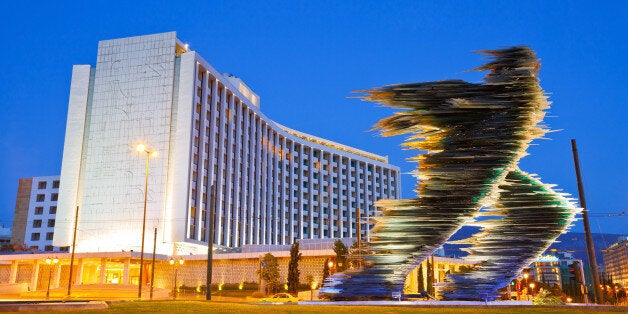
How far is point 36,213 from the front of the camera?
333 ft

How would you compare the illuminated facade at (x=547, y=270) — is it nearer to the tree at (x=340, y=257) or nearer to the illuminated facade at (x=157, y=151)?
the illuminated facade at (x=157, y=151)

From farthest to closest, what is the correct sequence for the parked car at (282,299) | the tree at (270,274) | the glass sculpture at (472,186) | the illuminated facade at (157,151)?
1. the illuminated facade at (157,151)
2. the tree at (270,274)
3. the parked car at (282,299)
4. the glass sculpture at (472,186)

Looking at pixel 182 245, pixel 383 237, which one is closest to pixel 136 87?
pixel 182 245

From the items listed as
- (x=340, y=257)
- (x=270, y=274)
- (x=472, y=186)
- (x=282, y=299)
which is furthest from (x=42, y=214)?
(x=472, y=186)

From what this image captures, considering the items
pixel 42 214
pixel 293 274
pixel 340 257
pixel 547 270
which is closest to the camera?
pixel 340 257

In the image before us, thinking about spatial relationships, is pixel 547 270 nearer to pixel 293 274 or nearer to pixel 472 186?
pixel 293 274

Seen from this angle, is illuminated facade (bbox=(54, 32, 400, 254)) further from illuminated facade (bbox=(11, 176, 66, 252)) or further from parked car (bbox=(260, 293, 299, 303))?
illuminated facade (bbox=(11, 176, 66, 252))

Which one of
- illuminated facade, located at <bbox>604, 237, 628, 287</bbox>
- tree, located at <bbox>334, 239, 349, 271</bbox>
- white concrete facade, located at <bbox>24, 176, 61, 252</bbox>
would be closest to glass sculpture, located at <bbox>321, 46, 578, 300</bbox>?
tree, located at <bbox>334, 239, 349, 271</bbox>

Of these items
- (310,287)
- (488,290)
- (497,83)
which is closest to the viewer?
(497,83)

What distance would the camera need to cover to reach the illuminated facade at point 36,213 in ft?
325

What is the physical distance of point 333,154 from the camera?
399 feet

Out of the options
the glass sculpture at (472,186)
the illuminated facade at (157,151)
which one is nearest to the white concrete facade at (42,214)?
the illuminated facade at (157,151)

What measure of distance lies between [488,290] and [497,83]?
26.6 feet

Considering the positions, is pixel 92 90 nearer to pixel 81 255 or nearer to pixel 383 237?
pixel 81 255
